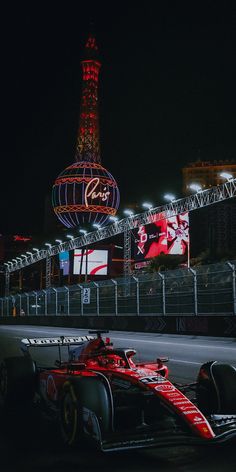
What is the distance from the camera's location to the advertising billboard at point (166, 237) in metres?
81.4

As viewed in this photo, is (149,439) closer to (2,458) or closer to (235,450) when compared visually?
(235,450)

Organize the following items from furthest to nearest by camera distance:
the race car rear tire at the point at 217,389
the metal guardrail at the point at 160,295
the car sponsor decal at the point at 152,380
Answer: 1. the metal guardrail at the point at 160,295
2. the race car rear tire at the point at 217,389
3. the car sponsor decal at the point at 152,380

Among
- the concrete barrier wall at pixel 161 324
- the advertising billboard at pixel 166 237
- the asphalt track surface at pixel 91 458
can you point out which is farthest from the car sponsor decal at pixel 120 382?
the advertising billboard at pixel 166 237

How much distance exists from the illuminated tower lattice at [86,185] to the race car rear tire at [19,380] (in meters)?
81.9

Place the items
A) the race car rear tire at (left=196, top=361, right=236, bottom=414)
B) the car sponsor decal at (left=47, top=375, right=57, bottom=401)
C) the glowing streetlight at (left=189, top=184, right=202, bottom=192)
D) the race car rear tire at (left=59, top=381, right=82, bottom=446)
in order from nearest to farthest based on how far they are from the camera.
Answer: the race car rear tire at (left=59, top=381, right=82, bottom=446), the race car rear tire at (left=196, top=361, right=236, bottom=414), the car sponsor decal at (left=47, top=375, right=57, bottom=401), the glowing streetlight at (left=189, top=184, right=202, bottom=192)

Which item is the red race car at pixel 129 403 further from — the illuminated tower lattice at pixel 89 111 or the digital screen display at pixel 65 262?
the digital screen display at pixel 65 262

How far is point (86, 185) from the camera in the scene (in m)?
88.9

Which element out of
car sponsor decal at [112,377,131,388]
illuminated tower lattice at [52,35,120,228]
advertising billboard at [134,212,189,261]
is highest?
illuminated tower lattice at [52,35,120,228]

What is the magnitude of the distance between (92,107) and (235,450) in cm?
9073

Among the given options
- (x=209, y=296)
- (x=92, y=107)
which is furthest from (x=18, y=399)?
(x=92, y=107)

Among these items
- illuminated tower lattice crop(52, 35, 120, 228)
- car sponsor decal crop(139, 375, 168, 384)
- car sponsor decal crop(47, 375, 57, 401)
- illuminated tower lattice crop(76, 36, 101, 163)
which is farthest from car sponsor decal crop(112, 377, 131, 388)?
illuminated tower lattice crop(76, 36, 101, 163)

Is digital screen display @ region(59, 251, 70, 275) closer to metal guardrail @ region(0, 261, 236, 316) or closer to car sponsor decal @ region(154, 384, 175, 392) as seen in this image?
metal guardrail @ region(0, 261, 236, 316)

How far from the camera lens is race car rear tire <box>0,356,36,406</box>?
7.07 metres

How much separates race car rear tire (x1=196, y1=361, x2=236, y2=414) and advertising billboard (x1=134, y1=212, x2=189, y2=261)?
241ft
